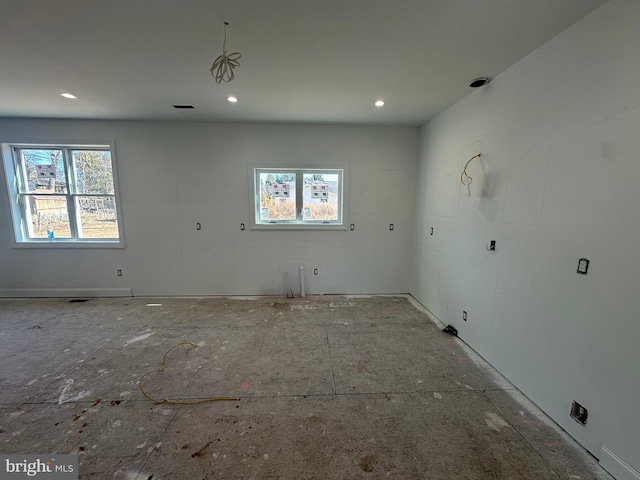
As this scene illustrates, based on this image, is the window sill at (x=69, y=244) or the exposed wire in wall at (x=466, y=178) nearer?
the exposed wire in wall at (x=466, y=178)

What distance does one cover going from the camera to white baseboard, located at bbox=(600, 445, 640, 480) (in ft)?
4.21

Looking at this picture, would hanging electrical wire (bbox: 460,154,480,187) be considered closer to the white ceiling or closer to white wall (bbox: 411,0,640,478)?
white wall (bbox: 411,0,640,478)

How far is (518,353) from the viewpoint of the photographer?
2018 mm

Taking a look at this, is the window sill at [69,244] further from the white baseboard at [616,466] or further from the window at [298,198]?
the white baseboard at [616,466]

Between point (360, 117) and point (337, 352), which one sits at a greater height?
point (360, 117)

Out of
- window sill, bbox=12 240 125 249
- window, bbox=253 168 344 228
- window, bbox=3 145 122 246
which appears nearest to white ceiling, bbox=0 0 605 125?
window, bbox=3 145 122 246

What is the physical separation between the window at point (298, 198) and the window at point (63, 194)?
7.16ft

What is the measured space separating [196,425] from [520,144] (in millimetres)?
3179

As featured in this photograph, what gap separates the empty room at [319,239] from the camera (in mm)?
1437

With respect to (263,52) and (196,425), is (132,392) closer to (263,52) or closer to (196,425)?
(196,425)

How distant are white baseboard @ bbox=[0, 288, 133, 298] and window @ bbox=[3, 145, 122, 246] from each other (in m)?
0.72

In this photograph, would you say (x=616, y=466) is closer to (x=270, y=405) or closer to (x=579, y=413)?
(x=579, y=413)

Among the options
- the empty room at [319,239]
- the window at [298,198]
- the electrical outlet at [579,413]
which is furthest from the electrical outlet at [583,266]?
the window at [298,198]

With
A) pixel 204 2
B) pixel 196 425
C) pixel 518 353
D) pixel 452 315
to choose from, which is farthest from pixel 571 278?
pixel 204 2
